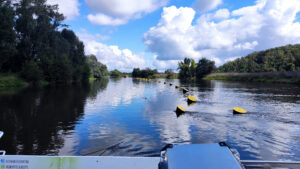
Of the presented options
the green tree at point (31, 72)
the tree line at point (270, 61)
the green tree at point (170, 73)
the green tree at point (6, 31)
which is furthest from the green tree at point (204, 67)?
the green tree at point (6, 31)

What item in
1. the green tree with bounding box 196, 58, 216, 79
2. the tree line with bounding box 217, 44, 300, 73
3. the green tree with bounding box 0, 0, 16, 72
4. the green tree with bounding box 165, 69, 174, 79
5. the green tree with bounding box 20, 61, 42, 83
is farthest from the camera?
the green tree with bounding box 165, 69, 174, 79

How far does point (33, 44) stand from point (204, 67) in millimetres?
101557

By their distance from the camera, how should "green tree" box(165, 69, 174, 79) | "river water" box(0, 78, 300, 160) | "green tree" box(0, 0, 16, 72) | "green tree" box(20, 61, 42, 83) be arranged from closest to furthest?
"river water" box(0, 78, 300, 160) < "green tree" box(0, 0, 16, 72) < "green tree" box(20, 61, 42, 83) < "green tree" box(165, 69, 174, 79)

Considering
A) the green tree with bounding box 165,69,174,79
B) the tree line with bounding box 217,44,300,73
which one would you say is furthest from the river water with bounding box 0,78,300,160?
the green tree with bounding box 165,69,174,79

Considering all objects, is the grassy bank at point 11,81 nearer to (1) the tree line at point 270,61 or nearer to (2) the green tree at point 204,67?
(2) the green tree at point 204,67

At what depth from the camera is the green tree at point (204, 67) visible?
127 meters

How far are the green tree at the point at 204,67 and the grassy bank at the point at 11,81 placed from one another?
10452cm

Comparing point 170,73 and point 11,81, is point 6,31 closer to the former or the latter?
point 11,81

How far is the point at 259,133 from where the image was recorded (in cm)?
1233

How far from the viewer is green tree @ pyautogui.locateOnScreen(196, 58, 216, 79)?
127 meters

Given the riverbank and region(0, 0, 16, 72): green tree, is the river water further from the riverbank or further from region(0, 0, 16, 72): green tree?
the riverbank

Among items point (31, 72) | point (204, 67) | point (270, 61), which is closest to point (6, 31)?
point (31, 72)

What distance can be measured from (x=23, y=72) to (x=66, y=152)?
4828 cm

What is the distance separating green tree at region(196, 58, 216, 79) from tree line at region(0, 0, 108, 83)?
90184 mm
